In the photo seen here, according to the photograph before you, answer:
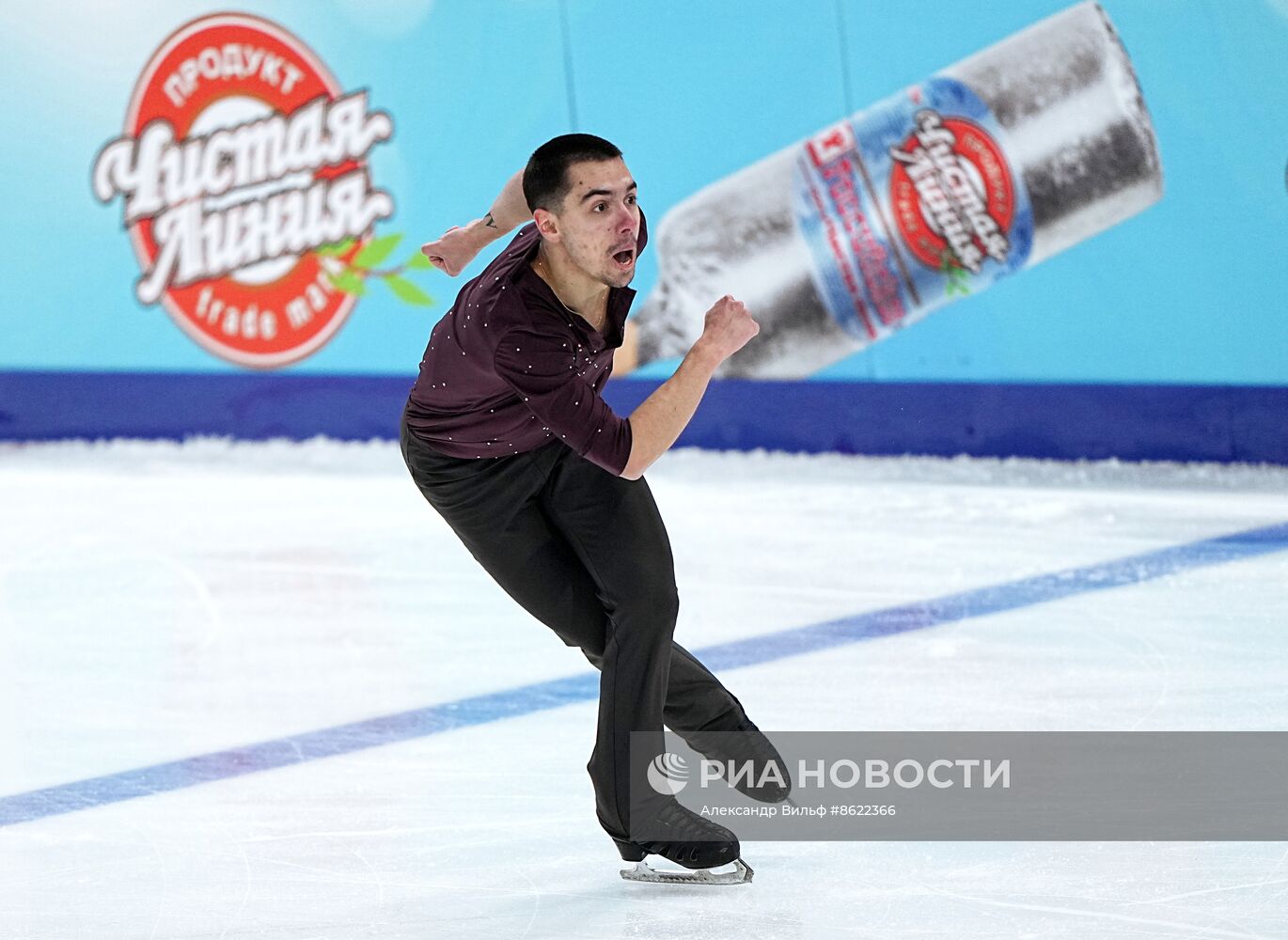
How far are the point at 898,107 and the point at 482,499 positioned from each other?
419 cm

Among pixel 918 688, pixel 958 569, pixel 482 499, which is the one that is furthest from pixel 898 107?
pixel 482 499

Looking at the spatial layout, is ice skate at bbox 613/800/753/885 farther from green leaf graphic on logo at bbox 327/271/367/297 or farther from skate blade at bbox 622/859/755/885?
green leaf graphic on logo at bbox 327/271/367/297

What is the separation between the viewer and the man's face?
8.06 ft

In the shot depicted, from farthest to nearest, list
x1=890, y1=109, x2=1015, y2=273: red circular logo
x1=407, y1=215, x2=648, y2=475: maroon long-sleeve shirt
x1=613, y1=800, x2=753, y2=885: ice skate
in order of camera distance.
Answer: x1=890, y1=109, x2=1015, y2=273: red circular logo → x1=613, y1=800, x2=753, y2=885: ice skate → x1=407, y1=215, x2=648, y2=475: maroon long-sleeve shirt

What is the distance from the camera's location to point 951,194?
636 cm

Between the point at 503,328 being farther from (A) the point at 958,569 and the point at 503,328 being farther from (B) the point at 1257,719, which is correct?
(A) the point at 958,569

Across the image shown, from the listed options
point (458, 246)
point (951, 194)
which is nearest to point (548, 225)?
point (458, 246)

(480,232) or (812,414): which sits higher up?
(480,232)

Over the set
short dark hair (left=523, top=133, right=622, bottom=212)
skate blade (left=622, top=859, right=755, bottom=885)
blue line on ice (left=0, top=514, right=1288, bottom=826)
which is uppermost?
short dark hair (left=523, top=133, right=622, bottom=212)

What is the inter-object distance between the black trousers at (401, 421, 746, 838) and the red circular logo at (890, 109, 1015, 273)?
394cm

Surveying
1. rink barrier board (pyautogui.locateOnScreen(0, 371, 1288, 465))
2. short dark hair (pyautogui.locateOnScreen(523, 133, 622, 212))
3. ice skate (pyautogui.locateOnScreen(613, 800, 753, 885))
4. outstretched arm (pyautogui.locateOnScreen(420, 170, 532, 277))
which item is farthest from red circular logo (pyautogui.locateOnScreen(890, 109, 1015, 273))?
ice skate (pyautogui.locateOnScreen(613, 800, 753, 885))

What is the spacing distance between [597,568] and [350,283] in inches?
190

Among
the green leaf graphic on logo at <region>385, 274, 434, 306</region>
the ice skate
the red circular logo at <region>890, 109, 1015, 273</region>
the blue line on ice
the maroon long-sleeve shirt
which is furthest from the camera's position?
the green leaf graphic on logo at <region>385, 274, 434, 306</region>

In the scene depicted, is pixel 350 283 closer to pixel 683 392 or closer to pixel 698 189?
pixel 698 189
